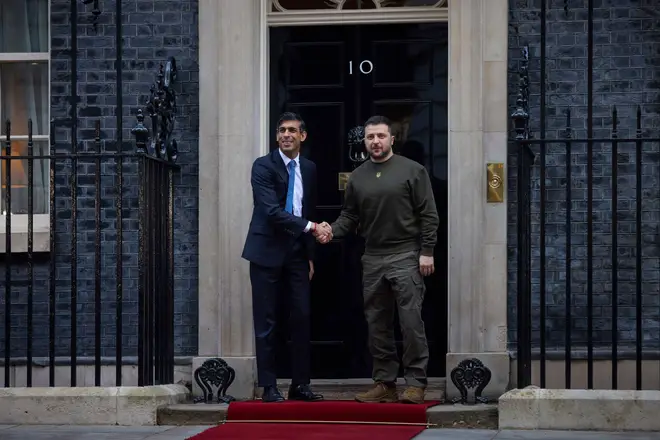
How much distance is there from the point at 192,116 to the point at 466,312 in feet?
7.34

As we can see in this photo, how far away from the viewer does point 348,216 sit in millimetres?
9039

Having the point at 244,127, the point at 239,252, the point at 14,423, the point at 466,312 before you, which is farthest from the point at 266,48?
the point at 14,423

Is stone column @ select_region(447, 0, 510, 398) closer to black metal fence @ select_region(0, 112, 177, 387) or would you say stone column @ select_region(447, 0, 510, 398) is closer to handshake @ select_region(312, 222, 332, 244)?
handshake @ select_region(312, 222, 332, 244)

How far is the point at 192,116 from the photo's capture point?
9.69 m

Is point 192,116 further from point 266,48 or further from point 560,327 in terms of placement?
point 560,327

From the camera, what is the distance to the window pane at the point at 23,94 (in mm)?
10133

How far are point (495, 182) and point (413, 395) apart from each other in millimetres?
1550

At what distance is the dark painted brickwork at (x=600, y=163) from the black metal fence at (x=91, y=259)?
2.26 metres

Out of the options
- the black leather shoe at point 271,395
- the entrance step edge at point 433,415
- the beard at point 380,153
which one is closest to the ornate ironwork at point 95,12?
the beard at point 380,153

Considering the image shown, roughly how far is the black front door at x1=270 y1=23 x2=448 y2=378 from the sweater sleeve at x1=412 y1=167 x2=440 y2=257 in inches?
36.8

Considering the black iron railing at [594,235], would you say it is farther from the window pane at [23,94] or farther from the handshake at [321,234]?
the window pane at [23,94]

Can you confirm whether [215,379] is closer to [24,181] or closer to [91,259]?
[91,259]

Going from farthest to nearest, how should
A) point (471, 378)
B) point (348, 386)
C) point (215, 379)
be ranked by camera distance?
1. point (348, 386)
2. point (215, 379)
3. point (471, 378)

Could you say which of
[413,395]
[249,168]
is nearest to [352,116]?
[249,168]
